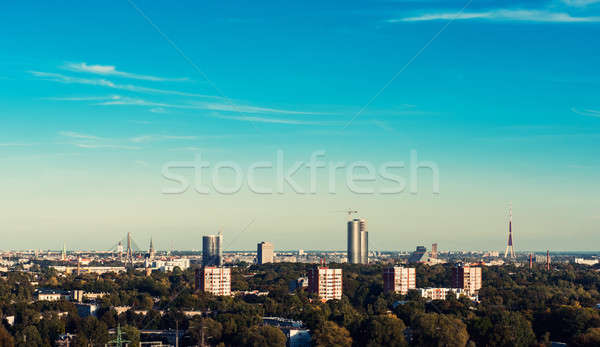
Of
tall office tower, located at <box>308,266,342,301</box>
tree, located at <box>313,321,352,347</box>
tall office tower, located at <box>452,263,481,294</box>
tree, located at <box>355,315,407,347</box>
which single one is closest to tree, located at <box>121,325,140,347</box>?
tree, located at <box>313,321,352,347</box>

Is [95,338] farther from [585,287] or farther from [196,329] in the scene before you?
[585,287]

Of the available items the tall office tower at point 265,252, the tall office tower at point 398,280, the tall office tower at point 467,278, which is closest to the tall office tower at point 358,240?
the tall office tower at point 265,252

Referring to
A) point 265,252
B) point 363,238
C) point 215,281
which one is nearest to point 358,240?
A: point 363,238

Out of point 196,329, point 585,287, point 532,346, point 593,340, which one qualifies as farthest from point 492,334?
point 585,287

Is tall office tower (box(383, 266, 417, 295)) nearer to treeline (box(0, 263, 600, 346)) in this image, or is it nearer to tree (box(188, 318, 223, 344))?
treeline (box(0, 263, 600, 346))

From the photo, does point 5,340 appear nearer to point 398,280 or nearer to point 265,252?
point 398,280

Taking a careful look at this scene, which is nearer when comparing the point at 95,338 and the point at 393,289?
the point at 95,338

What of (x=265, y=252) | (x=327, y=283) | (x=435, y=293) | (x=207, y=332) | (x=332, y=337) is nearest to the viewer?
(x=332, y=337)
